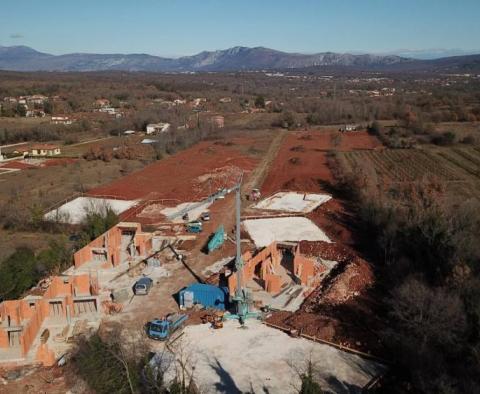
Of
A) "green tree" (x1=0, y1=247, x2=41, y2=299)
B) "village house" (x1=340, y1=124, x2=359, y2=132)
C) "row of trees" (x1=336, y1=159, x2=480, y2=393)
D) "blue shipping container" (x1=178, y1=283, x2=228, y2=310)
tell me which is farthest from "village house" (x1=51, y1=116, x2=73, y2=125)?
"blue shipping container" (x1=178, y1=283, x2=228, y2=310)

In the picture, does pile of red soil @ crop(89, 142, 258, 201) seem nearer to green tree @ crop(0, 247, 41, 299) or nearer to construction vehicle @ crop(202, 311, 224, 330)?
green tree @ crop(0, 247, 41, 299)

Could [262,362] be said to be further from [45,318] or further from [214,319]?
[45,318]

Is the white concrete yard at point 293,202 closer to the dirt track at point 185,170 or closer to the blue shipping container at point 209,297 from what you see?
the dirt track at point 185,170

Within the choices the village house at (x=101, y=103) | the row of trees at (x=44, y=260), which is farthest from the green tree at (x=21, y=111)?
the row of trees at (x=44, y=260)

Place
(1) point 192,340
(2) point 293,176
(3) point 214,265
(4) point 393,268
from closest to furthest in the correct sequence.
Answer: (1) point 192,340
(4) point 393,268
(3) point 214,265
(2) point 293,176

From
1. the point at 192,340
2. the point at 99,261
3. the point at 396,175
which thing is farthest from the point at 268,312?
the point at 396,175

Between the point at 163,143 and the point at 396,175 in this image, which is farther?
the point at 163,143

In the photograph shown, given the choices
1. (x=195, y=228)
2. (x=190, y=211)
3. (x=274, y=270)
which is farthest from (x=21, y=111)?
(x=274, y=270)

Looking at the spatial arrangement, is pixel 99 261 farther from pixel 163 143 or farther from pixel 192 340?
pixel 163 143
